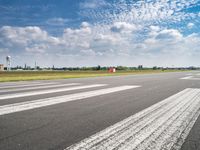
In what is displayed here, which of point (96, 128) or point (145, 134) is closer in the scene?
point (145, 134)

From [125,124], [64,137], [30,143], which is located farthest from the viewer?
[125,124]

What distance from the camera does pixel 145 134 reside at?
3777mm

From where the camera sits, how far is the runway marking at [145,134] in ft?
10.5

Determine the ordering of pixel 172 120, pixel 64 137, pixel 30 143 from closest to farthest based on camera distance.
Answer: pixel 30 143 → pixel 64 137 → pixel 172 120

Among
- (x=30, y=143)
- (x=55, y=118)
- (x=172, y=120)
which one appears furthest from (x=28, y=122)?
(x=172, y=120)

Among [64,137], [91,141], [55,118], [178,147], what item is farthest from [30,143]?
[178,147]

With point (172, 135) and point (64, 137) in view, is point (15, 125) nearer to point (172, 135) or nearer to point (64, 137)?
point (64, 137)

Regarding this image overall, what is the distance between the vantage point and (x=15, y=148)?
3.03m

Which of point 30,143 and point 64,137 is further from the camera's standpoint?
point 64,137

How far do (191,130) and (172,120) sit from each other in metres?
0.77

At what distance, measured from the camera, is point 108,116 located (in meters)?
5.17

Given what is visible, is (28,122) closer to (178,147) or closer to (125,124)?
(125,124)

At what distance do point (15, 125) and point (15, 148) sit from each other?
1348 mm

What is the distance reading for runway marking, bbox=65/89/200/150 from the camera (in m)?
3.19
